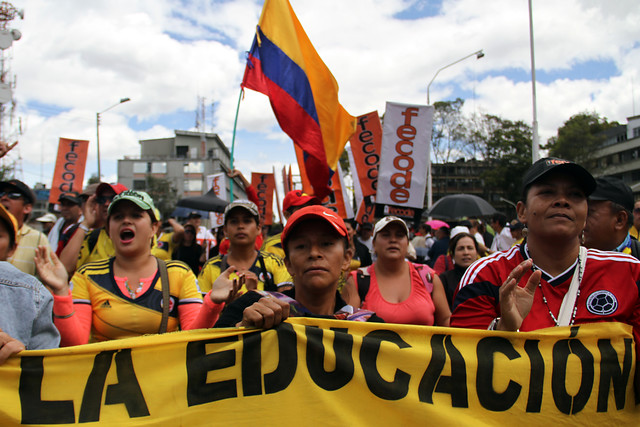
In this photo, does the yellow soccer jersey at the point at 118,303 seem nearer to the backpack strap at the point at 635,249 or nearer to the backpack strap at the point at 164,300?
the backpack strap at the point at 164,300

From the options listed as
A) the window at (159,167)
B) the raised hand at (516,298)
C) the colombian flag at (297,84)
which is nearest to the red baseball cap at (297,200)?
the colombian flag at (297,84)

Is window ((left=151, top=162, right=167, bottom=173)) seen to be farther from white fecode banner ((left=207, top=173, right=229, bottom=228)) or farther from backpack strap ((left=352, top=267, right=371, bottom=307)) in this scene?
backpack strap ((left=352, top=267, right=371, bottom=307))

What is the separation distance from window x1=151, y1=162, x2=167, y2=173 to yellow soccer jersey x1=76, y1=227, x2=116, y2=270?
77375 mm

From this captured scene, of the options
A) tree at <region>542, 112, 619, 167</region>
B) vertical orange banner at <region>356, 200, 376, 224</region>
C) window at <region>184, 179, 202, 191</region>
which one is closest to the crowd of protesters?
vertical orange banner at <region>356, 200, 376, 224</region>

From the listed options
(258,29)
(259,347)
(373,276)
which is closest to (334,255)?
(259,347)

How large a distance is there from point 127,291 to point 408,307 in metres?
2.14

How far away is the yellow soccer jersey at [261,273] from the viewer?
381 cm

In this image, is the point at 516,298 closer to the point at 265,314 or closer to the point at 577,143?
the point at 265,314

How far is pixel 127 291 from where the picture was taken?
273 cm

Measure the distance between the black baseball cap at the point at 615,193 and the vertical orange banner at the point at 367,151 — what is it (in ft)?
14.5

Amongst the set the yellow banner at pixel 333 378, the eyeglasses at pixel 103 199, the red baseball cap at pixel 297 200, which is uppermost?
the red baseball cap at pixel 297 200

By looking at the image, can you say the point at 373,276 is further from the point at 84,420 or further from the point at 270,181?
the point at 270,181

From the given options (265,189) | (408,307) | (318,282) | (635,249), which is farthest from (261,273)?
(265,189)

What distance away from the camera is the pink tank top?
3.67 m
